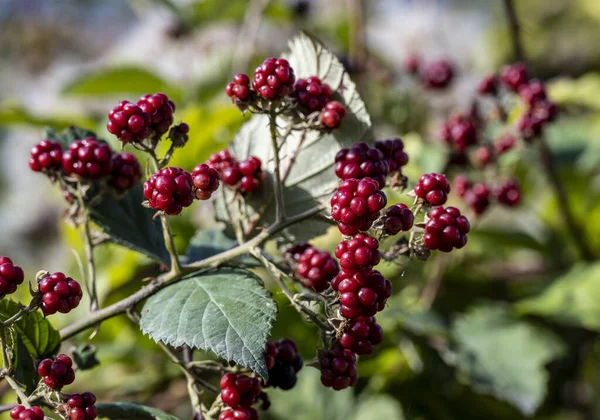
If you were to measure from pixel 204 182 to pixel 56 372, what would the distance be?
262 mm

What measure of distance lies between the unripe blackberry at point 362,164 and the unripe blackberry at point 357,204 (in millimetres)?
62

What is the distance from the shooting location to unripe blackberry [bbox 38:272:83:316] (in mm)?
732

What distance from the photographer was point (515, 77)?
1.62 meters

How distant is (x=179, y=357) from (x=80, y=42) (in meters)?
5.90

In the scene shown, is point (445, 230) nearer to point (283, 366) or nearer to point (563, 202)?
point (283, 366)

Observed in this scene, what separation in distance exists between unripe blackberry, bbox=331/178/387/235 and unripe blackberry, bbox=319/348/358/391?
0.50ft

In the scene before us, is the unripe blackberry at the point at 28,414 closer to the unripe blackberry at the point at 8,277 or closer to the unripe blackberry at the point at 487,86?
the unripe blackberry at the point at 8,277

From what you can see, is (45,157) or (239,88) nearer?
(239,88)

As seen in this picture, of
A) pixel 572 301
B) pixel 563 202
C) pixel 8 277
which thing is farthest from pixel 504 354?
pixel 8 277

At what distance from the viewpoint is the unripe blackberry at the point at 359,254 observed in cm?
70

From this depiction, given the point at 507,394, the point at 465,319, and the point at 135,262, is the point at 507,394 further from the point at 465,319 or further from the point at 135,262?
the point at 135,262

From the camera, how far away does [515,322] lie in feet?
5.66

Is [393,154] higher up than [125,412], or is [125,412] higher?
[393,154]

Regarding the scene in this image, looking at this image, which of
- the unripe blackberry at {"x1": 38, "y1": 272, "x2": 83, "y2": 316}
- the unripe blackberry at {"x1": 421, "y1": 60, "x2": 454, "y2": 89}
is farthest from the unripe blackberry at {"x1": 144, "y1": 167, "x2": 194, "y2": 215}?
the unripe blackberry at {"x1": 421, "y1": 60, "x2": 454, "y2": 89}
